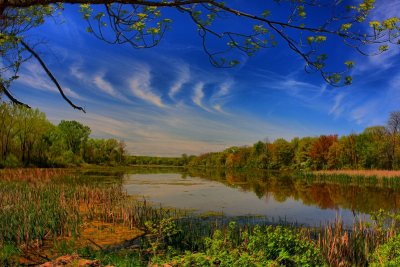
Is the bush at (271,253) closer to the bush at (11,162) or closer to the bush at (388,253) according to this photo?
the bush at (388,253)

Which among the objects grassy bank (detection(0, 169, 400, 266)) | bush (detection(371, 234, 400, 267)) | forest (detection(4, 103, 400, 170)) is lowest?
grassy bank (detection(0, 169, 400, 266))

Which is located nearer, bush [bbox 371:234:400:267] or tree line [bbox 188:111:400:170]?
bush [bbox 371:234:400:267]

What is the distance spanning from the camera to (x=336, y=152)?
237 feet

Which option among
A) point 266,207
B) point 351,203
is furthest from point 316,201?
point 266,207

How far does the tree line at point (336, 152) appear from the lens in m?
64.5

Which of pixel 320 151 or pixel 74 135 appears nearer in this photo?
pixel 320 151

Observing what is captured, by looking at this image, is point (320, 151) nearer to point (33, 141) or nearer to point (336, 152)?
point (336, 152)

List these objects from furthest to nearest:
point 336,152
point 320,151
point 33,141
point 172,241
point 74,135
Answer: point 74,135 → point 320,151 → point 336,152 → point 33,141 → point 172,241

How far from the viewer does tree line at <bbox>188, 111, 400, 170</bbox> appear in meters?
64.5

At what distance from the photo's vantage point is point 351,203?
2394cm

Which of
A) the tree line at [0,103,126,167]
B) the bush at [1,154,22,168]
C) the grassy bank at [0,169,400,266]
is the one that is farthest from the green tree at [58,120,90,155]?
the grassy bank at [0,169,400,266]

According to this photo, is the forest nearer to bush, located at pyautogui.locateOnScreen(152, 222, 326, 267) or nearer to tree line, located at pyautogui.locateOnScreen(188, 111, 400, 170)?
tree line, located at pyautogui.locateOnScreen(188, 111, 400, 170)

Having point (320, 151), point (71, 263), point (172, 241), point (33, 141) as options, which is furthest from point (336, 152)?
point (71, 263)

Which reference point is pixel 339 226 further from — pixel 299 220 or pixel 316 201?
pixel 316 201
